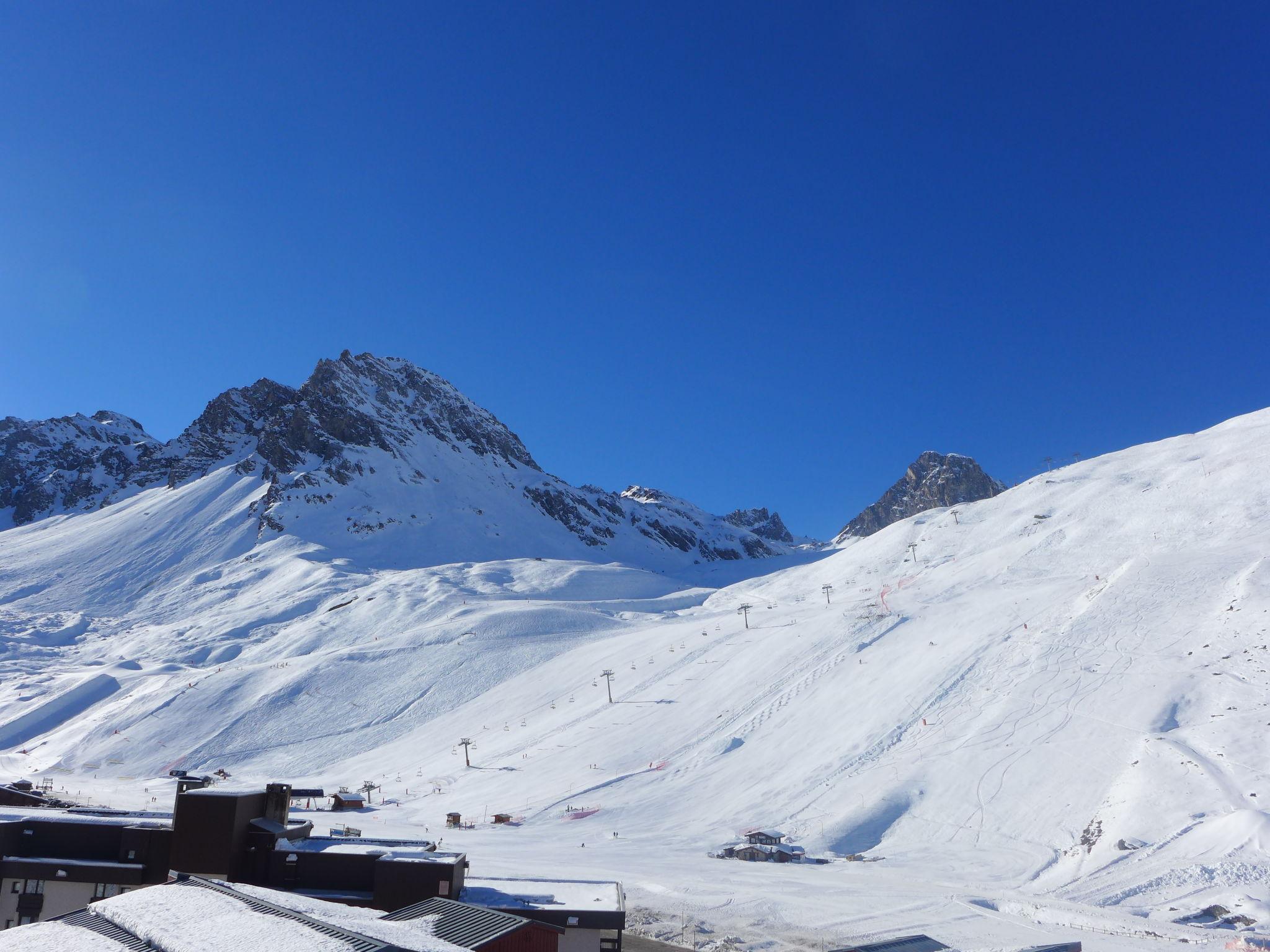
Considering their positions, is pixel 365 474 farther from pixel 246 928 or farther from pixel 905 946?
Result: pixel 246 928

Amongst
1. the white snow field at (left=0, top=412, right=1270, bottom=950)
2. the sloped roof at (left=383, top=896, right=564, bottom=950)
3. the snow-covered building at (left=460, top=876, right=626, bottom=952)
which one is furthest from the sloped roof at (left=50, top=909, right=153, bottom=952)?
the white snow field at (left=0, top=412, right=1270, bottom=950)

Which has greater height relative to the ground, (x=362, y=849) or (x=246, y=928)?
(x=246, y=928)

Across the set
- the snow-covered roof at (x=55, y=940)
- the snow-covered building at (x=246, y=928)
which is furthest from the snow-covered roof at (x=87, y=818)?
the snow-covered roof at (x=55, y=940)

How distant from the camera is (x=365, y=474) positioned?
5261 inches

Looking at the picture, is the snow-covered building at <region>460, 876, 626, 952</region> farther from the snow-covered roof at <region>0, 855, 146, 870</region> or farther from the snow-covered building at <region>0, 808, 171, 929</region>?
the snow-covered roof at <region>0, 855, 146, 870</region>

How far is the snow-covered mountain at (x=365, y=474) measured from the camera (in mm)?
121375

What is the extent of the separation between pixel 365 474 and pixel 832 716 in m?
109

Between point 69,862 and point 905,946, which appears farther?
point 69,862

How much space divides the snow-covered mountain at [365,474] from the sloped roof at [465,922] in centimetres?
9781

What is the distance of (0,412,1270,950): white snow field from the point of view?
82.6 ft

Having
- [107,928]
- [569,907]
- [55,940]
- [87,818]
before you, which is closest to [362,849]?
[569,907]

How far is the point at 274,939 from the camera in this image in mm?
9781

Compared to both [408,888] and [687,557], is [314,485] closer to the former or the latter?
[687,557]

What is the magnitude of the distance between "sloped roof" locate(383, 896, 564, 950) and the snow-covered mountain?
321ft
